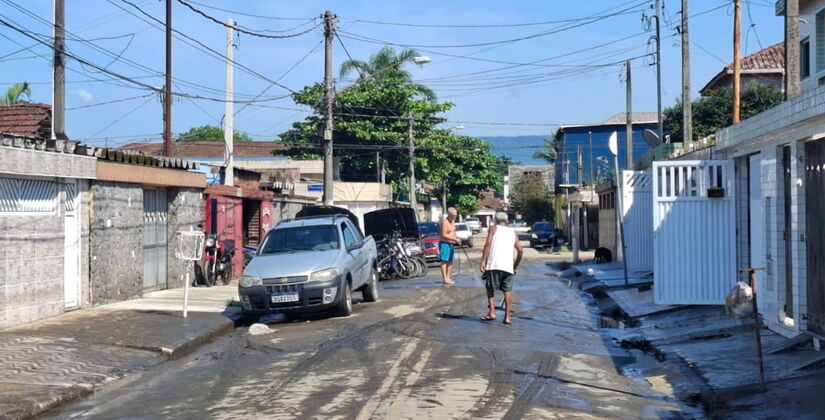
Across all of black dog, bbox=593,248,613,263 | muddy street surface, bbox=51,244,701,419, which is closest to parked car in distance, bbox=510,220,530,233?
black dog, bbox=593,248,613,263

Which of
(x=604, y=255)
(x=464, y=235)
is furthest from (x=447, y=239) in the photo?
(x=464, y=235)

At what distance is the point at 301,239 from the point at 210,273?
6.15 meters

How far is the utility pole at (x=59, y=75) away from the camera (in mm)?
16375

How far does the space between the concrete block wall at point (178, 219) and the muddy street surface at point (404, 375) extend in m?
6.30

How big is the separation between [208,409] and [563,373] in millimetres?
4043

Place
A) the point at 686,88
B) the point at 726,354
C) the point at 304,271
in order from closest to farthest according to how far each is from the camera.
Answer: the point at 726,354 → the point at 304,271 → the point at 686,88

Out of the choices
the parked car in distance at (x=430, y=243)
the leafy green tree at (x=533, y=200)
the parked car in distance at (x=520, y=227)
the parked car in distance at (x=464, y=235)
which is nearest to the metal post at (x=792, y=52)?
the parked car in distance at (x=430, y=243)

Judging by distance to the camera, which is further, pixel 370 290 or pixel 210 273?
pixel 210 273

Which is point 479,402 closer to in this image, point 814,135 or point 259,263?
point 814,135

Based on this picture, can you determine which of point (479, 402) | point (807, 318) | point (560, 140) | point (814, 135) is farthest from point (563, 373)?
point (560, 140)

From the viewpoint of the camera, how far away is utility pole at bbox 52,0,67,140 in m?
16.4

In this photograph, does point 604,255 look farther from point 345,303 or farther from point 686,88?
point 345,303

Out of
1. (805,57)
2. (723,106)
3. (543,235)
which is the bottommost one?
(543,235)

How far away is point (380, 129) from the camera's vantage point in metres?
53.7
